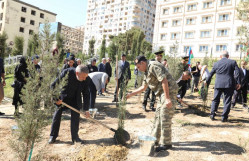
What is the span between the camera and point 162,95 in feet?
12.0

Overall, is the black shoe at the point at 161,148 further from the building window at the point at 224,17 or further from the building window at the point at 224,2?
the building window at the point at 224,2

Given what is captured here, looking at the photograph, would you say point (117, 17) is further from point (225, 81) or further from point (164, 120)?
point (164, 120)

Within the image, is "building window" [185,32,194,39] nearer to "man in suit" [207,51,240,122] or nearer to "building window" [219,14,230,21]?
"building window" [219,14,230,21]

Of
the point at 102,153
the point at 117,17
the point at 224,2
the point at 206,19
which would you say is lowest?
the point at 102,153

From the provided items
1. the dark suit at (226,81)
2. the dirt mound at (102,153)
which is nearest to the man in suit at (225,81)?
the dark suit at (226,81)

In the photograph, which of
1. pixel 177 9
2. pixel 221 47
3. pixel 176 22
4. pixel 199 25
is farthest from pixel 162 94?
pixel 177 9

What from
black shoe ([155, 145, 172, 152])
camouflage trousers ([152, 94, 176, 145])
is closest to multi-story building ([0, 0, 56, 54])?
camouflage trousers ([152, 94, 176, 145])

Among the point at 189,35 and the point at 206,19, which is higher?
the point at 206,19

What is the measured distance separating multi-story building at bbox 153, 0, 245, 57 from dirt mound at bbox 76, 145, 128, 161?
95.1 feet

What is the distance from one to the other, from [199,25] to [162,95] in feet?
119

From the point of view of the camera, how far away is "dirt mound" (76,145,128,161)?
343 cm

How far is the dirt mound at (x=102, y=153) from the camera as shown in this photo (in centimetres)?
343

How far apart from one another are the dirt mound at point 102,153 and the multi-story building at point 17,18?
42.2 metres

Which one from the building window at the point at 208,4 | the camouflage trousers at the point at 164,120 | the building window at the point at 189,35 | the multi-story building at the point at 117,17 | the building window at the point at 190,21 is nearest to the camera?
the camouflage trousers at the point at 164,120
